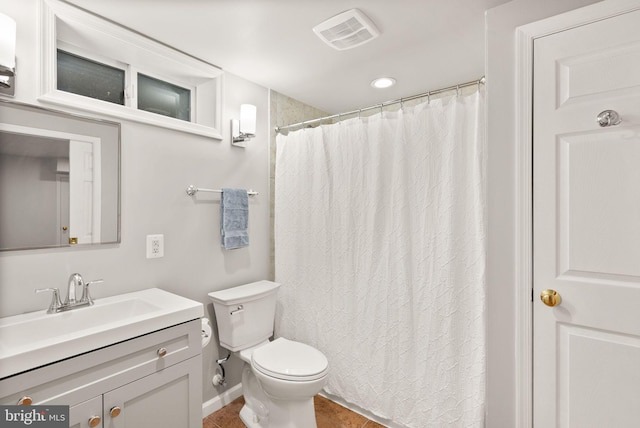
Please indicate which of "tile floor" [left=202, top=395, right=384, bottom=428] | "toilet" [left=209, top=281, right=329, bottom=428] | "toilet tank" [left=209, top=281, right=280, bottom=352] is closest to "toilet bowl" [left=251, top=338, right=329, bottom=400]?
"toilet" [left=209, top=281, right=329, bottom=428]

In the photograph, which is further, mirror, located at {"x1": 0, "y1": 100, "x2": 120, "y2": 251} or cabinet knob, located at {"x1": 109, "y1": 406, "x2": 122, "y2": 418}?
mirror, located at {"x1": 0, "y1": 100, "x2": 120, "y2": 251}

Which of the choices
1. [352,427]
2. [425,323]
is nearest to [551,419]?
[425,323]

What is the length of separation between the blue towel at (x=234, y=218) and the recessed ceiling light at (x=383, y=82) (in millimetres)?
1316

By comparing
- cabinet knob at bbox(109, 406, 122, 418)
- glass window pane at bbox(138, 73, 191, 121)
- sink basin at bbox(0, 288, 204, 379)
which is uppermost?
glass window pane at bbox(138, 73, 191, 121)

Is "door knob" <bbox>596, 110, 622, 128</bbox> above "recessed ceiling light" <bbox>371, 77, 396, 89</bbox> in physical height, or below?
below

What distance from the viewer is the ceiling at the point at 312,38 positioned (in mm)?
1479

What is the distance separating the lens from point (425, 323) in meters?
1.71

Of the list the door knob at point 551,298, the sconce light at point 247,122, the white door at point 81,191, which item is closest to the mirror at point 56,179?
the white door at point 81,191

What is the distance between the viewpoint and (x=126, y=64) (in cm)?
182

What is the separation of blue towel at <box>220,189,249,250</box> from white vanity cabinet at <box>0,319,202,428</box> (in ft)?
2.40

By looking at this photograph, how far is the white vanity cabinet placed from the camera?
1019 mm

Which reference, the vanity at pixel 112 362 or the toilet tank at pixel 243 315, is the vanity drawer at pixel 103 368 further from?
the toilet tank at pixel 243 315
